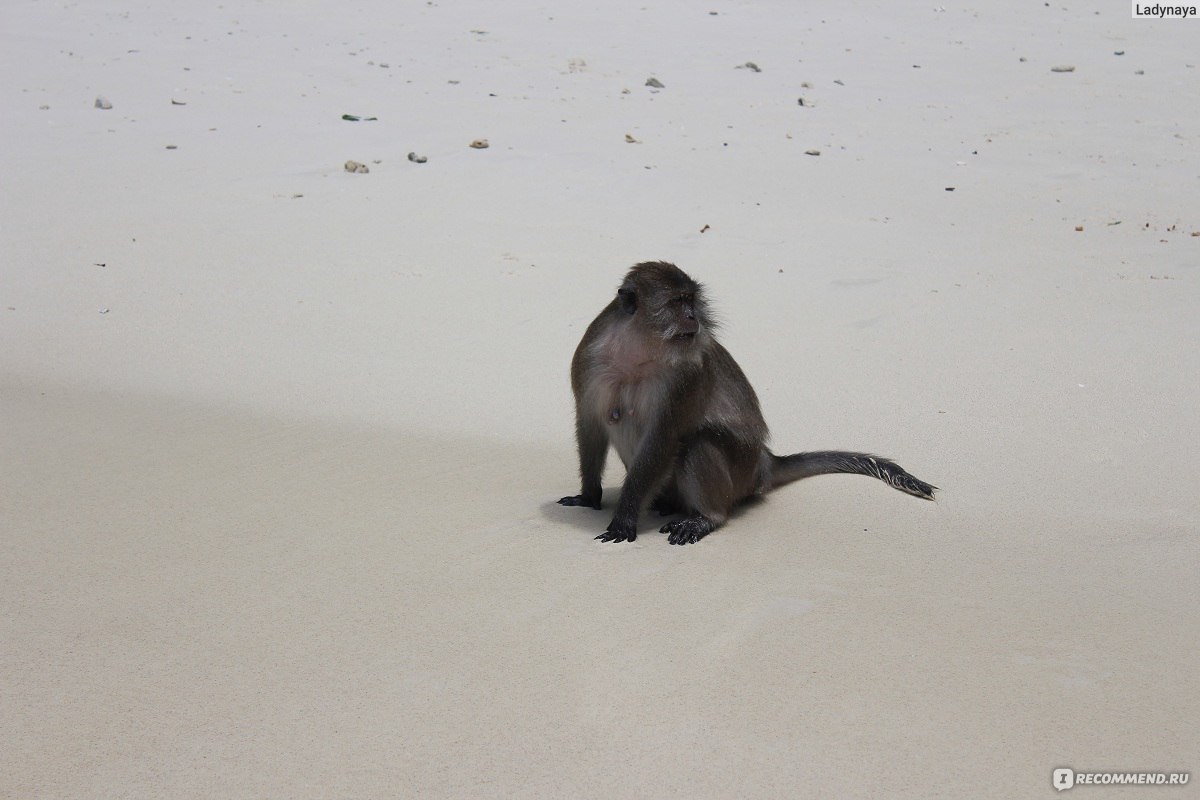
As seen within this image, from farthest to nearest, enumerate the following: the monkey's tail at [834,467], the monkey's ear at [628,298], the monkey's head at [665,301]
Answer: the monkey's tail at [834,467] < the monkey's ear at [628,298] < the monkey's head at [665,301]

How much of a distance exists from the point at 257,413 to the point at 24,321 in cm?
227

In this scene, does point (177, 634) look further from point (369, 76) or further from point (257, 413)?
point (369, 76)

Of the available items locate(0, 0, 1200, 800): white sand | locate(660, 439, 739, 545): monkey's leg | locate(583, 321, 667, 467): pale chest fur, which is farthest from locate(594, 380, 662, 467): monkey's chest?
locate(0, 0, 1200, 800): white sand

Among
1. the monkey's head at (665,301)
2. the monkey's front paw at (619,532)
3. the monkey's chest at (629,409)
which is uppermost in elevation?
the monkey's head at (665,301)

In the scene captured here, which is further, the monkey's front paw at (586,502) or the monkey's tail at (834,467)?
the monkey's tail at (834,467)

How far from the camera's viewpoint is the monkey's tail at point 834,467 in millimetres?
4957

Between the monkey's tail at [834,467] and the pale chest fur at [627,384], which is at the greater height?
the pale chest fur at [627,384]

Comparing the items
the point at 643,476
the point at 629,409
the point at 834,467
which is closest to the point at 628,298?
the point at 629,409

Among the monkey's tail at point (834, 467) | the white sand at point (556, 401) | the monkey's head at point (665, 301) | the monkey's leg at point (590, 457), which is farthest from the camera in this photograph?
the monkey's tail at point (834, 467)

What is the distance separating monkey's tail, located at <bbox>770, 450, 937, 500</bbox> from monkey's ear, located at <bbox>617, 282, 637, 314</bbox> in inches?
44.3

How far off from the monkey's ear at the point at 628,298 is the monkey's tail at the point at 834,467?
1126 millimetres

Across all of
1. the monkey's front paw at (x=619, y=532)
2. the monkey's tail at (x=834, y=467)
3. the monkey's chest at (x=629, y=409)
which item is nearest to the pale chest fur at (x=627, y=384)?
the monkey's chest at (x=629, y=409)

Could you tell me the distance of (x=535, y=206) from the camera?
8.81 m

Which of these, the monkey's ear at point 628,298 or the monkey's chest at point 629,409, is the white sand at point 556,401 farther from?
the monkey's ear at point 628,298
